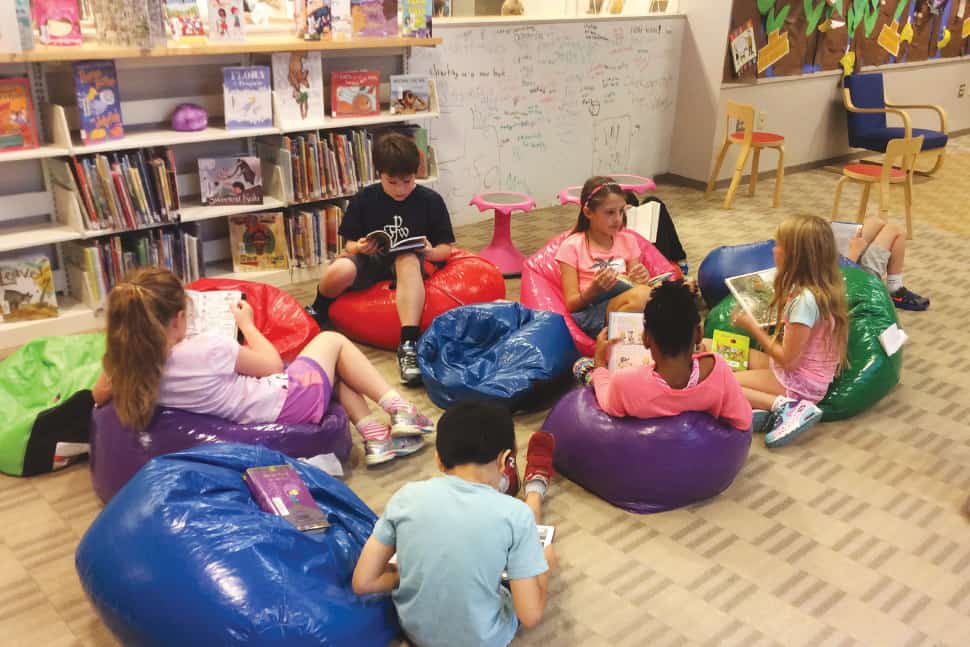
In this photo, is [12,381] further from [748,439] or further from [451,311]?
[748,439]

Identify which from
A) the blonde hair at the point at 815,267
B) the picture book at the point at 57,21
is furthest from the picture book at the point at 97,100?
the blonde hair at the point at 815,267

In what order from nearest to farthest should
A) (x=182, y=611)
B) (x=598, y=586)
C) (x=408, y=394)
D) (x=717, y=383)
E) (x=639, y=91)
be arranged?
(x=182, y=611)
(x=598, y=586)
(x=717, y=383)
(x=408, y=394)
(x=639, y=91)

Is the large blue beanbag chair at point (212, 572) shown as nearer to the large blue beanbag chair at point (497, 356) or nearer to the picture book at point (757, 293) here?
the large blue beanbag chair at point (497, 356)

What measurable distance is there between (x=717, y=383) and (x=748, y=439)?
275mm

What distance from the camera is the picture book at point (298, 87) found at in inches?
172

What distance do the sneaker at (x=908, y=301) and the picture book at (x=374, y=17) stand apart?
2946 mm

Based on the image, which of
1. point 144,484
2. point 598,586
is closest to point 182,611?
point 144,484

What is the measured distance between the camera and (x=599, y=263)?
12.0 feet

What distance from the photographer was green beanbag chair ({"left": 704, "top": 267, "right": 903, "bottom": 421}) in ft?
10.8

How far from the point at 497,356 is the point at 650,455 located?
874 mm

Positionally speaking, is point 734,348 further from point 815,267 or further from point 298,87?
point 298,87

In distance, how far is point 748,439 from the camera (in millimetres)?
2791

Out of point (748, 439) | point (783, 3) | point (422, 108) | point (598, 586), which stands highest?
point (783, 3)

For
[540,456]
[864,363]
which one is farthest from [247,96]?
[864,363]
